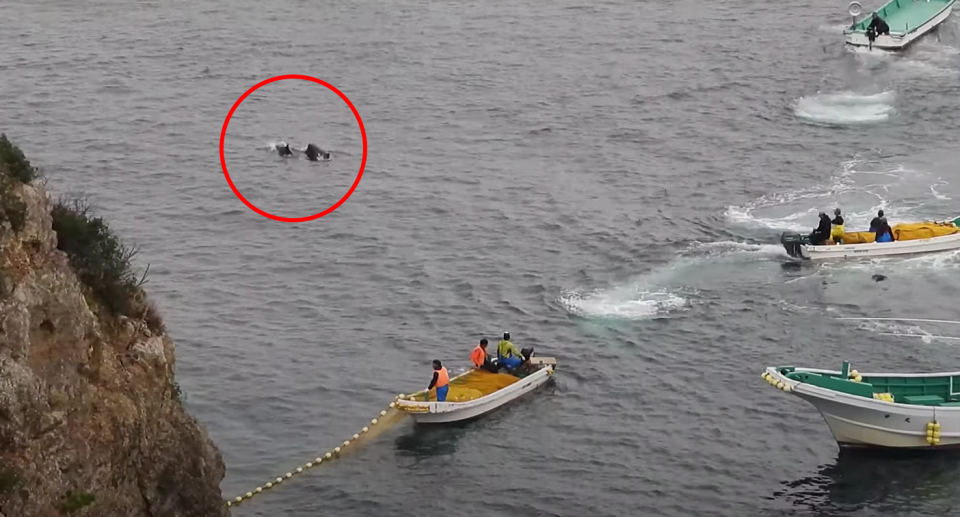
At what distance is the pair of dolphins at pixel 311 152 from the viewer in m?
63.4

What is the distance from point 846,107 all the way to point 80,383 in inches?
2068

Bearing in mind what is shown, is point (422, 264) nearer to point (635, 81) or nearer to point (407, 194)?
point (407, 194)

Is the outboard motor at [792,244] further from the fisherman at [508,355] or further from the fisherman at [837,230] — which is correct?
the fisherman at [508,355]

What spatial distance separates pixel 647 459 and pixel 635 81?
3938 cm

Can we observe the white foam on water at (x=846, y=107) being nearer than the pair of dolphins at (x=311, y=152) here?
No

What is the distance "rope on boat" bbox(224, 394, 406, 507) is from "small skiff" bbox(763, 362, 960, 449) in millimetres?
11031

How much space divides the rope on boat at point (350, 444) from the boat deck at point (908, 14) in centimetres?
4819

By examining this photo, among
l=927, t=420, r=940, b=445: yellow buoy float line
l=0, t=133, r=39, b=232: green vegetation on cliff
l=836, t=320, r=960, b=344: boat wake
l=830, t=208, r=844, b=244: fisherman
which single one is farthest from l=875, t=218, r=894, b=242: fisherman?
l=0, t=133, r=39, b=232: green vegetation on cliff

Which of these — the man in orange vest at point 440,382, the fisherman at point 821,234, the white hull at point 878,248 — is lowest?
the man in orange vest at point 440,382

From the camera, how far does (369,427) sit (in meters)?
39.8

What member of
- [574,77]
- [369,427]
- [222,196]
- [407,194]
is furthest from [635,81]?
[369,427]

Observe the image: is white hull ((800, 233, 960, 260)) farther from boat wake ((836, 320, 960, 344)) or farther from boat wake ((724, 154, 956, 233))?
boat wake ((836, 320, 960, 344))

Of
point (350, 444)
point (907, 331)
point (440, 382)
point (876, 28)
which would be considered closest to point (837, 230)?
point (907, 331)

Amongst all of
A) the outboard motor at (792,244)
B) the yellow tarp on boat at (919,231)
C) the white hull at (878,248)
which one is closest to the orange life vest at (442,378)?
the outboard motor at (792,244)
